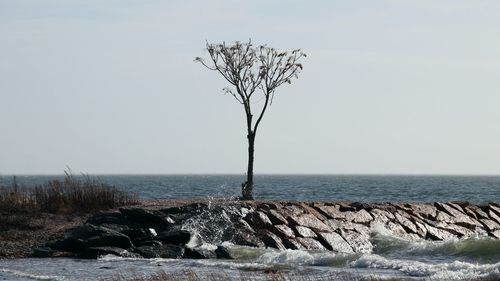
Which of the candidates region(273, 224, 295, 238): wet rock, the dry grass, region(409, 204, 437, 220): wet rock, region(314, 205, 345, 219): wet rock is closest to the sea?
region(273, 224, 295, 238): wet rock

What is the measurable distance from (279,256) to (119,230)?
5611 millimetres

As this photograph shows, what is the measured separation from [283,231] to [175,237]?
361 cm

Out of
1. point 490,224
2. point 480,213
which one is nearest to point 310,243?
point 490,224

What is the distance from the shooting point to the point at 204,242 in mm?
30547

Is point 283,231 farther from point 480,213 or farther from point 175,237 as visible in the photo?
point 480,213

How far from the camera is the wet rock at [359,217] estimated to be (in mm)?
34188

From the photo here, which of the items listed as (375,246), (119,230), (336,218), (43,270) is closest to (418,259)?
(375,246)

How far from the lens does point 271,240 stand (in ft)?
100

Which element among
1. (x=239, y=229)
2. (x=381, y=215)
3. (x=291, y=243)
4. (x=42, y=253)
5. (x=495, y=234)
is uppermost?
(x=381, y=215)

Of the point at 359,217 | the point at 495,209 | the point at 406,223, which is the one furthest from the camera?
the point at 495,209

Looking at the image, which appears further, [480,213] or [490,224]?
[480,213]

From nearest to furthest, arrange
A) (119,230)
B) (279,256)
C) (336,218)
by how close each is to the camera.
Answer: (279,256), (119,230), (336,218)

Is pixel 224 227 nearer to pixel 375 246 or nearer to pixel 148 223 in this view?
pixel 148 223

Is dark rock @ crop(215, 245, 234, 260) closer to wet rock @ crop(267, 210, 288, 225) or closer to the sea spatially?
the sea
